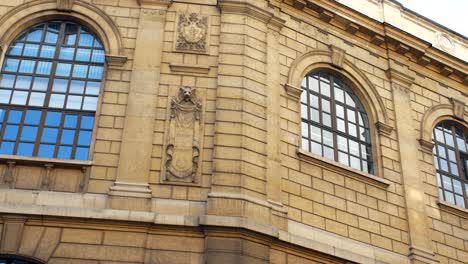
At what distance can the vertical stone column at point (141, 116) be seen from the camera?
13.6 m

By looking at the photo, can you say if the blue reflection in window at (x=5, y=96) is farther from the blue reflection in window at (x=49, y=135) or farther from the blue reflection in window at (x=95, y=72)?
the blue reflection in window at (x=95, y=72)

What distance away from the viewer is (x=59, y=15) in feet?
52.7

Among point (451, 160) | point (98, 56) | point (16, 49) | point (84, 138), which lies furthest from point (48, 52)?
point (451, 160)

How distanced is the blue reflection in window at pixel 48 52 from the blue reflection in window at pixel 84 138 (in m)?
2.38

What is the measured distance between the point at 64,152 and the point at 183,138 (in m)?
2.63

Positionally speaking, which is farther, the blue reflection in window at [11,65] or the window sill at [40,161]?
the blue reflection in window at [11,65]

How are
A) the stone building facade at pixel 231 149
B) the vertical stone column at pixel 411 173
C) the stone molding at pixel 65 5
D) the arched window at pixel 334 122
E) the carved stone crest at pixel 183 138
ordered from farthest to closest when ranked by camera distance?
the arched window at pixel 334 122, the vertical stone column at pixel 411 173, the stone molding at pixel 65 5, the carved stone crest at pixel 183 138, the stone building facade at pixel 231 149

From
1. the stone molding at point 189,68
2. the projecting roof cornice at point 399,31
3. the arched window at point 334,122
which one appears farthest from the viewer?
the projecting roof cornice at point 399,31

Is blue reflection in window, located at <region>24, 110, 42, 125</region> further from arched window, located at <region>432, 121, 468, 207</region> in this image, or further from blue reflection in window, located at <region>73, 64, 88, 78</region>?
arched window, located at <region>432, 121, 468, 207</region>

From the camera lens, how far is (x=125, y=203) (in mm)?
13492

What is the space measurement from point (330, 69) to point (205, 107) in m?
4.71

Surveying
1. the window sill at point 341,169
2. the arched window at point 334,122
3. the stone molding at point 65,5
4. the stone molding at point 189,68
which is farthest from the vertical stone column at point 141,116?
the arched window at point 334,122

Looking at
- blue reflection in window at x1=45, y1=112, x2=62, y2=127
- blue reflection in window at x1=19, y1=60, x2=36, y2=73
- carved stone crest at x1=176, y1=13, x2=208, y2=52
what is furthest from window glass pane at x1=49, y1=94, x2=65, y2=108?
carved stone crest at x1=176, y1=13, x2=208, y2=52

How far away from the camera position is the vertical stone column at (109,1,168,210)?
13.6m
